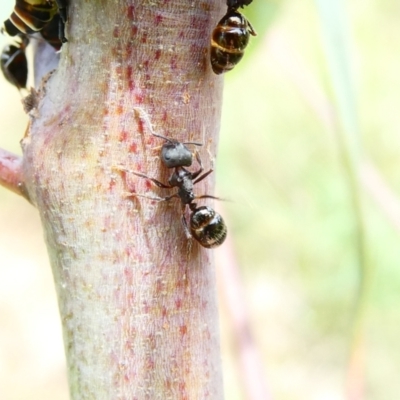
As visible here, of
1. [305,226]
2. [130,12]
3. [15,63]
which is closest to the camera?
[130,12]

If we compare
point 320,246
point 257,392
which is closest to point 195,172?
point 257,392

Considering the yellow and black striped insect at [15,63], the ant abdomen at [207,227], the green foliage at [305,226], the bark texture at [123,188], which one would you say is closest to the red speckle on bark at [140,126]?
the bark texture at [123,188]

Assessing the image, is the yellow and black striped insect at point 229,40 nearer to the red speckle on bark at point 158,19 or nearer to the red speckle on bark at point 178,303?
the red speckle on bark at point 158,19

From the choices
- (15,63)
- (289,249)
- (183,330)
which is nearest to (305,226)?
(289,249)

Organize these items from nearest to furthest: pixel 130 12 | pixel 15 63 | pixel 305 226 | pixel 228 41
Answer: pixel 130 12 → pixel 228 41 → pixel 15 63 → pixel 305 226

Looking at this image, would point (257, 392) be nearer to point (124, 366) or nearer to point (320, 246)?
point (124, 366)

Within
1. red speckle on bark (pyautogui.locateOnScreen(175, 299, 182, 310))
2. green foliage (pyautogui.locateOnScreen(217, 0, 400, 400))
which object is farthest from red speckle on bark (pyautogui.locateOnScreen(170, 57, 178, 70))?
green foliage (pyautogui.locateOnScreen(217, 0, 400, 400))

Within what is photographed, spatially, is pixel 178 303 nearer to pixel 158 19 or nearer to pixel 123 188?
pixel 123 188

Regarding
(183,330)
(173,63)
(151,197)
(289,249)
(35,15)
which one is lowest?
(183,330)
